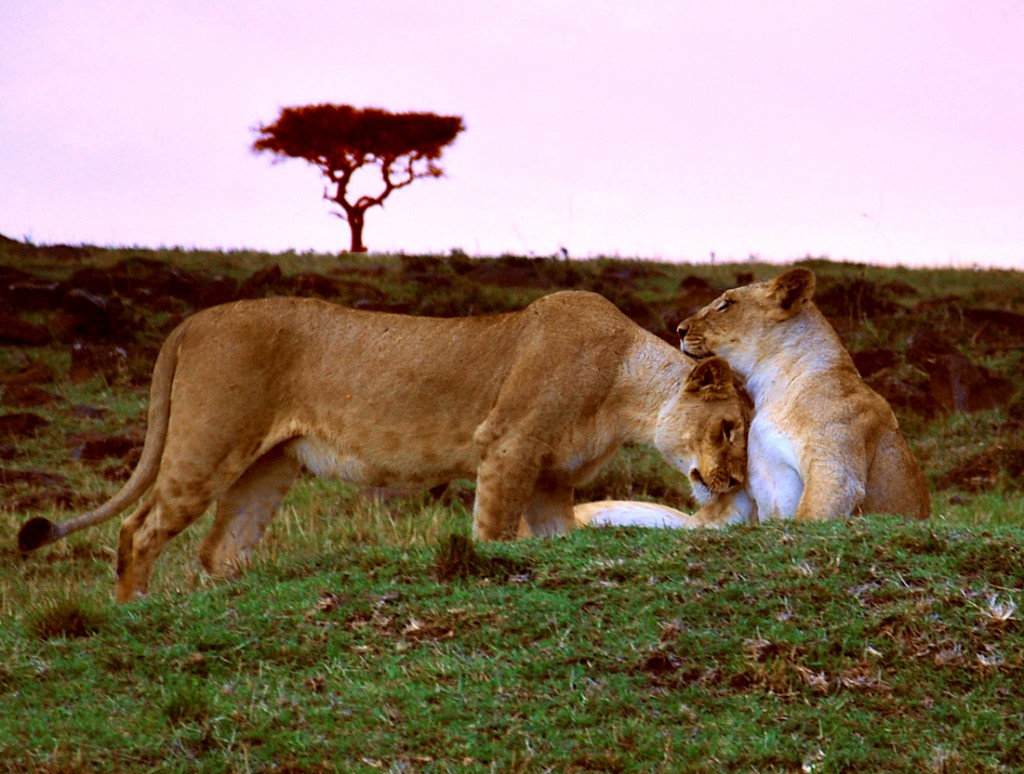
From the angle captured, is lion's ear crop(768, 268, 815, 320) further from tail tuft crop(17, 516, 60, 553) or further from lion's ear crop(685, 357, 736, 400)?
tail tuft crop(17, 516, 60, 553)

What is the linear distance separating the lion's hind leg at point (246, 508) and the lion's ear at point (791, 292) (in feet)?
8.46

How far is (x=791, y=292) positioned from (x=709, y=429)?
0.78 meters

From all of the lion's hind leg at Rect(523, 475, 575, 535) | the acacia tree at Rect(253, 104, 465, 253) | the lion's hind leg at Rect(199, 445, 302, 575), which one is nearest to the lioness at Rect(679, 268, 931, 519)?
the lion's hind leg at Rect(523, 475, 575, 535)

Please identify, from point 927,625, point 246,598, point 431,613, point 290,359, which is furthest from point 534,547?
point 290,359

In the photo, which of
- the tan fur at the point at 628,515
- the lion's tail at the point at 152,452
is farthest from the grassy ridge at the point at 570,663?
the lion's tail at the point at 152,452

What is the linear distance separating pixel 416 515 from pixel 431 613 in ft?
Answer: 14.6

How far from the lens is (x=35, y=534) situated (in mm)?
7234

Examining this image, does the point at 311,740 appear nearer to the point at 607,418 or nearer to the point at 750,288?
the point at 607,418

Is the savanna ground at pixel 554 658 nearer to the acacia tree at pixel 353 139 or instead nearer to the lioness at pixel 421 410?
the lioness at pixel 421 410

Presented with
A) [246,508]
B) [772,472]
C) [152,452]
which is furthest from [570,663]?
[152,452]

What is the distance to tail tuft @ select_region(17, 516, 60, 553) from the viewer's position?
720 centimetres

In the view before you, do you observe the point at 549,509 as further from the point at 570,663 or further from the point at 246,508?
the point at 570,663

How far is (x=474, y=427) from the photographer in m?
7.22

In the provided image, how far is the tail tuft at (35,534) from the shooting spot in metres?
7.20
